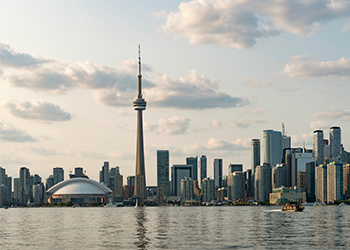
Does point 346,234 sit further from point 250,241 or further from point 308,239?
point 250,241

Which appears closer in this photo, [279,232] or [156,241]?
[156,241]

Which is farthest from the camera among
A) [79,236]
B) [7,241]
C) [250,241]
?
[79,236]

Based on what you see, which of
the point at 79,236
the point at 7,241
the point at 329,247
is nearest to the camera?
the point at 329,247

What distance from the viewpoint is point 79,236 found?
118 m

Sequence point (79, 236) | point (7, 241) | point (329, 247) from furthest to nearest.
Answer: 1. point (79, 236)
2. point (7, 241)
3. point (329, 247)

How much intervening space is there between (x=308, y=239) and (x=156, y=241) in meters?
28.6

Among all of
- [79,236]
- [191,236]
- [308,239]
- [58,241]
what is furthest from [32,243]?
[308,239]

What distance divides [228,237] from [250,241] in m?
9.13

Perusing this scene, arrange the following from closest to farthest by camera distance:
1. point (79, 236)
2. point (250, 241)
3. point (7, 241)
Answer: point (250, 241)
point (7, 241)
point (79, 236)

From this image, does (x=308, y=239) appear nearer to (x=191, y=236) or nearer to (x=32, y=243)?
(x=191, y=236)

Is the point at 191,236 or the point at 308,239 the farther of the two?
the point at 191,236

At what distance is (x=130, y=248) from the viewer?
93.0 m

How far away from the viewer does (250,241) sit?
10325cm

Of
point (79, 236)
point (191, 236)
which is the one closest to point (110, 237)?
point (79, 236)
